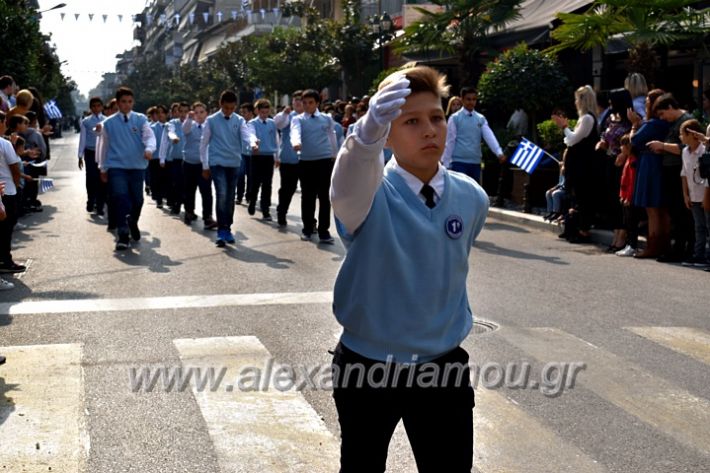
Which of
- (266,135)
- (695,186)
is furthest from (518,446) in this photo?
(266,135)

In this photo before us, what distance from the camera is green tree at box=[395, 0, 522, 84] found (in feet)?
79.6

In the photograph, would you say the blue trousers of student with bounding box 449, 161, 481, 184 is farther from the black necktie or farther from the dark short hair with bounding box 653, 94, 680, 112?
the black necktie

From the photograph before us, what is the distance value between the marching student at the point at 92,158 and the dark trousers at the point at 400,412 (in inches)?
612

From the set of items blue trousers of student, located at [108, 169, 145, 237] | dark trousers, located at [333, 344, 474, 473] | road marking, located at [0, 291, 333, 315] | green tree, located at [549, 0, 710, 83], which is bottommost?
road marking, located at [0, 291, 333, 315]

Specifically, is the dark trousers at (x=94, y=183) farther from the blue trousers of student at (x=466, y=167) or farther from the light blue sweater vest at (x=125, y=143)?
the blue trousers of student at (x=466, y=167)

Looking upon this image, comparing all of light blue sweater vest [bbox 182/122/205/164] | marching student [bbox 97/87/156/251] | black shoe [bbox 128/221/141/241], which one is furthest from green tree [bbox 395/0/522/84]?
black shoe [bbox 128/221/141/241]

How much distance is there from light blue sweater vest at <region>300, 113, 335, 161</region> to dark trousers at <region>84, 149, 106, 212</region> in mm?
5100

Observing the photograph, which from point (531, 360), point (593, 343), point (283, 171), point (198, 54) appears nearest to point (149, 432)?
point (531, 360)

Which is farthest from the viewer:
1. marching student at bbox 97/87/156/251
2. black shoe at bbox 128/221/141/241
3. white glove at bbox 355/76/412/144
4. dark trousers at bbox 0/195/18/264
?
black shoe at bbox 128/221/141/241

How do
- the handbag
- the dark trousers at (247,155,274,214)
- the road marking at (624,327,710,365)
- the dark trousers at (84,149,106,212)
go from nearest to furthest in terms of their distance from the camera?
the road marking at (624,327,710,365) < the handbag < the dark trousers at (247,155,274,214) < the dark trousers at (84,149,106,212)

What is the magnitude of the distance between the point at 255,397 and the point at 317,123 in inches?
359

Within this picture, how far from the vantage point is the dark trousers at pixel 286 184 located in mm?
16391

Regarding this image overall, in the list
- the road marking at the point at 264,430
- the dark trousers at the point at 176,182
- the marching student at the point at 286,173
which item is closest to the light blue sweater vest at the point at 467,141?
the marching student at the point at 286,173

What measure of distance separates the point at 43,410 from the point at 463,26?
19.6 metres
